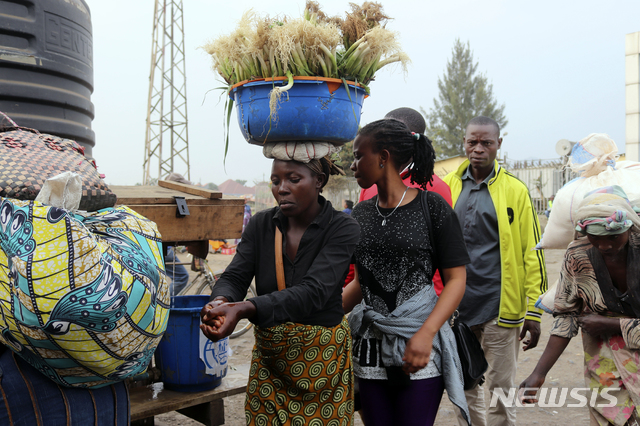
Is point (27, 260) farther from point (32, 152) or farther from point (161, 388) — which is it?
point (161, 388)

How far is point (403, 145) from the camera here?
7.48ft

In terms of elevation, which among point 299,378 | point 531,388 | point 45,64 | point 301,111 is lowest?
point 531,388

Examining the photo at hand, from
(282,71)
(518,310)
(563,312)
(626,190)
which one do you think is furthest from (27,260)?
(518,310)

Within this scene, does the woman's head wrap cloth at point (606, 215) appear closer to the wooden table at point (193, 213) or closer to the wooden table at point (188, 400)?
the wooden table at point (193, 213)

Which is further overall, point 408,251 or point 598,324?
point 598,324

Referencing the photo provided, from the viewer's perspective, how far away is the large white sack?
259 cm

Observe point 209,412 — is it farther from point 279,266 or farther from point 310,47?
point 310,47

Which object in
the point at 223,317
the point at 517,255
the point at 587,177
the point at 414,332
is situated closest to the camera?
the point at 223,317

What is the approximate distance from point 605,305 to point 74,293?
233cm

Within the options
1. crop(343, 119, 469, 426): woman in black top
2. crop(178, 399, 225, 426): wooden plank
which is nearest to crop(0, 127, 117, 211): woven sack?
crop(343, 119, 469, 426): woman in black top

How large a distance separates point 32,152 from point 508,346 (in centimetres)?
312

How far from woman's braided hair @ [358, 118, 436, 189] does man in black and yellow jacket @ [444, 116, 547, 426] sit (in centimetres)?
128

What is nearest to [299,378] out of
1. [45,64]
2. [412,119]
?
[45,64]

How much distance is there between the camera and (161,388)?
115 inches
